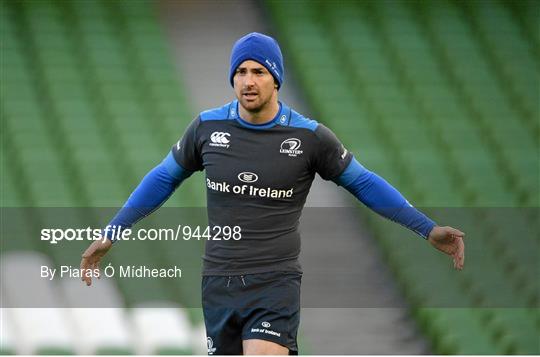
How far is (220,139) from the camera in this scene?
14.1ft

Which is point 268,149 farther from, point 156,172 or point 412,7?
point 412,7

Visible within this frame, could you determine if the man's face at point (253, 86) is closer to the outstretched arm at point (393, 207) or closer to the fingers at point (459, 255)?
the outstretched arm at point (393, 207)

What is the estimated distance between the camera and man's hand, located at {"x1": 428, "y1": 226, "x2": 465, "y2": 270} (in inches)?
171

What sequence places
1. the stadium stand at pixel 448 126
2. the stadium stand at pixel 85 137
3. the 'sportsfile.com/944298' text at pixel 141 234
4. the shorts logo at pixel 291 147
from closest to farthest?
1. the shorts logo at pixel 291 147
2. the stadium stand at pixel 85 137
3. the stadium stand at pixel 448 126
4. the 'sportsfile.com/944298' text at pixel 141 234

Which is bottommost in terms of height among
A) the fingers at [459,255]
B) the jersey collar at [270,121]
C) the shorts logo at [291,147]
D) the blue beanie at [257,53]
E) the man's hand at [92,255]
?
the fingers at [459,255]

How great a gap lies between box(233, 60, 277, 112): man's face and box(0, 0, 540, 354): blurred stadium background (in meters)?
3.10

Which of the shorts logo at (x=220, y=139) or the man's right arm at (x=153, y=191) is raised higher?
the shorts logo at (x=220, y=139)

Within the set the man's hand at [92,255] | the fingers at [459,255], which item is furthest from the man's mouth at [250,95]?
the fingers at [459,255]

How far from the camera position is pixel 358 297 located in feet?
26.4

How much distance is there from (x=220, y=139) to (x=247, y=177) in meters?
0.18

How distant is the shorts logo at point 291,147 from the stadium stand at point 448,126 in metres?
3.31

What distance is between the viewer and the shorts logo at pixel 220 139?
14.1ft

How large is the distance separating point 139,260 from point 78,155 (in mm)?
1575

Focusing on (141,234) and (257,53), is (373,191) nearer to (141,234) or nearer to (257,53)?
(257,53)
